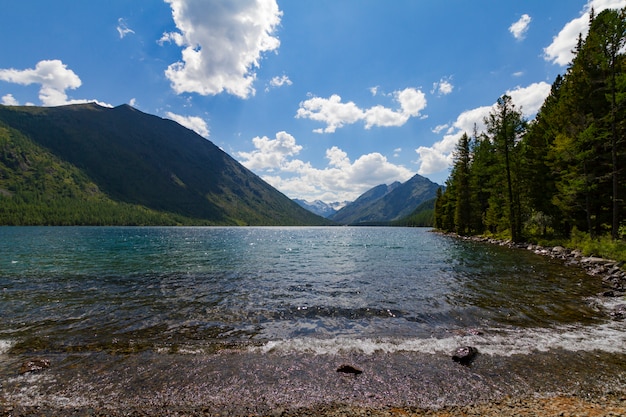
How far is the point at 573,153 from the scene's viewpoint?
32.1m

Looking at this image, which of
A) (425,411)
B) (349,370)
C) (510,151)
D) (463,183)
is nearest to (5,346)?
(349,370)

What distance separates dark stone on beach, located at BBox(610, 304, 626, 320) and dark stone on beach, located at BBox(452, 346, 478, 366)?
927cm

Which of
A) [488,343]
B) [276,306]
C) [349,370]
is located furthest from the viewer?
[276,306]

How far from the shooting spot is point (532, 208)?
150ft

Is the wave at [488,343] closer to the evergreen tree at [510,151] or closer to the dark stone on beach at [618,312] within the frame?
the dark stone on beach at [618,312]

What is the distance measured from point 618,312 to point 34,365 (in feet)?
78.9

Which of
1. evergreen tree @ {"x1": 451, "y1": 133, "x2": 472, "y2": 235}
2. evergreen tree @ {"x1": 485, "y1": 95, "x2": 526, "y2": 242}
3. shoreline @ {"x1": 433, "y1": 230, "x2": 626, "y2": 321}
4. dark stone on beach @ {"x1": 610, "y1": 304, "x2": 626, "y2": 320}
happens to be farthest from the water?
evergreen tree @ {"x1": 451, "y1": 133, "x2": 472, "y2": 235}

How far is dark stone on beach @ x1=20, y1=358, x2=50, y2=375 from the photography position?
9.03 metres

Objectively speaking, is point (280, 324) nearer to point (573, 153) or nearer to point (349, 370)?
point (349, 370)

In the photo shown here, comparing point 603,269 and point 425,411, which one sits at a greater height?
point 603,269

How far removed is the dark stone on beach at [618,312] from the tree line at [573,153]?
15.1 meters

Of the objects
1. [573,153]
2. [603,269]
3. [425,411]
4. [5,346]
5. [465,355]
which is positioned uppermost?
[573,153]

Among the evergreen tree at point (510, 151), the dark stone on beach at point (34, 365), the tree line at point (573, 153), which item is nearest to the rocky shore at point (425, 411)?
the dark stone on beach at point (34, 365)

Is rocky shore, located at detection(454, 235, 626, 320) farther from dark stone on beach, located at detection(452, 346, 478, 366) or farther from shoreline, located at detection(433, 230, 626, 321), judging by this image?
dark stone on beach, located at detection(452, 346, 478, 366)
